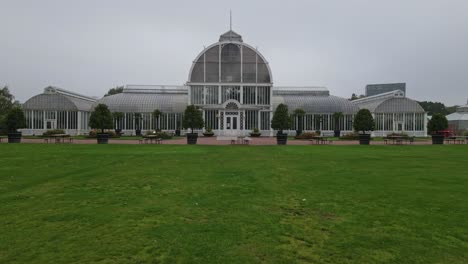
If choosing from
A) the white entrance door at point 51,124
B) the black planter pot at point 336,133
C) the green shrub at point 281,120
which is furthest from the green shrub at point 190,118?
the black planter pot at point 336,133

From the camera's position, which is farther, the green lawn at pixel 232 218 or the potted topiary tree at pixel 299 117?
the potted topiary tree at pixel 299 117

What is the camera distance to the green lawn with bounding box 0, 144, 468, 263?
4738 mm

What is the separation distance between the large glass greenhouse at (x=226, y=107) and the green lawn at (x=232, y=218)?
3960cm

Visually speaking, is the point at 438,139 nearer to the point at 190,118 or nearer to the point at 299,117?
the point at 299,117

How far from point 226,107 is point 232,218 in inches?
1718

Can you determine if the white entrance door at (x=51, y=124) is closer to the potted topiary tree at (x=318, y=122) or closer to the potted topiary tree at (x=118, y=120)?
the potted topiary tree at (x=118, y=120)

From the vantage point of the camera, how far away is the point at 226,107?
1951 inches

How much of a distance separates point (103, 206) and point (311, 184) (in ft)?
19.3

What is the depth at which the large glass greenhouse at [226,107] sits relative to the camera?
50.1m

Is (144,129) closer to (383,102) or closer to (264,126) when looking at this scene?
(264,126)

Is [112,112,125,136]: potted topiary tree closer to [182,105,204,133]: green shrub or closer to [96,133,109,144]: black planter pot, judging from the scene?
[182,105,204,133]: green shrub

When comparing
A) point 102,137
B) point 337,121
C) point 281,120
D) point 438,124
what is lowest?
point 102,137

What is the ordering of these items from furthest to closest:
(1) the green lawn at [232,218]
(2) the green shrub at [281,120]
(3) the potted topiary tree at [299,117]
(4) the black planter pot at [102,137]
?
(3) the potted topiary tree at [299,117] < (2) the green shrub at [281,120] < (4) the black planter pot at [102,137] < (1) the green lawn at [232,218]

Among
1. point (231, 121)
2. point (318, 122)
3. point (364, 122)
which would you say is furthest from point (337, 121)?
point (231, 121)
